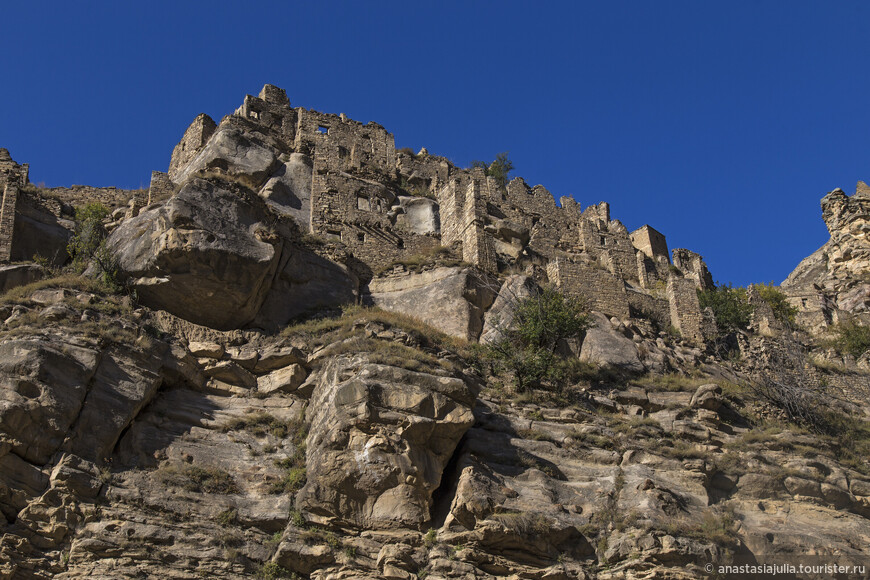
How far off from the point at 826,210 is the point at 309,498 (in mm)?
42297

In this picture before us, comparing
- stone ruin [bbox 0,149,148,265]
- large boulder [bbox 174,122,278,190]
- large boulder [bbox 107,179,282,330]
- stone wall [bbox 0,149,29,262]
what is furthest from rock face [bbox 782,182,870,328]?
stone wall [bbox 0,149,29,262]

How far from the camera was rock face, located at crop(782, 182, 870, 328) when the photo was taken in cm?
4347

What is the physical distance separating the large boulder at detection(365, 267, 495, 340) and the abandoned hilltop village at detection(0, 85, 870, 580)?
0.10 m

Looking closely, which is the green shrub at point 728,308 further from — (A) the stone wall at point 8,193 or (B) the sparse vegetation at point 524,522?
(A) the stone wall at point 8,193

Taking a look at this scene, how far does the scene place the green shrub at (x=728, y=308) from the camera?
3747 cm

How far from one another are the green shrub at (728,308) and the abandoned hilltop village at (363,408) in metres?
1.71

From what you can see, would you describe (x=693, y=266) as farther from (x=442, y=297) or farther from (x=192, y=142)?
(x=192, y=142)

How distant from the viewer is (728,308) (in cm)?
3838

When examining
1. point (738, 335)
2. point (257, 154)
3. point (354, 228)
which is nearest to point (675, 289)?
point (738, 335)

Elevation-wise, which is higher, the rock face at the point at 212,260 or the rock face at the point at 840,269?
the rock face at the point at 840,269

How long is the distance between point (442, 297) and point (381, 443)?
32.8 feet

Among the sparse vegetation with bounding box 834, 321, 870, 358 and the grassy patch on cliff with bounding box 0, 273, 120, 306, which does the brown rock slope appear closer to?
the grassy patch on cliff with bounding box 0, 273, 120, 306

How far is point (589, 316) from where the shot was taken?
31547 millimetres

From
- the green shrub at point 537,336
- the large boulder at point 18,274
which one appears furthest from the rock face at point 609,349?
the large boulder at point 18,274
